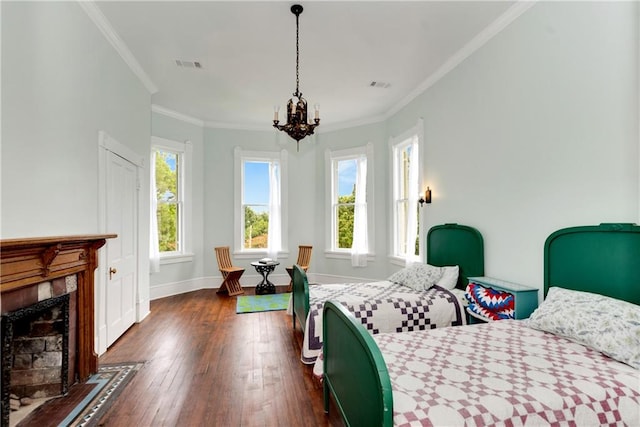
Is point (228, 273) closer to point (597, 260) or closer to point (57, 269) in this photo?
point (57, 269)

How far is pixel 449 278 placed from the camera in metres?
3.76

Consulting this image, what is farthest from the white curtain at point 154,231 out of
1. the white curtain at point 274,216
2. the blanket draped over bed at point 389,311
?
the blanket draped over bed at point 389,311

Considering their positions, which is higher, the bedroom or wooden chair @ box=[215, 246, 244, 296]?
the bedroom

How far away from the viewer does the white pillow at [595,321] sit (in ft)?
5.73

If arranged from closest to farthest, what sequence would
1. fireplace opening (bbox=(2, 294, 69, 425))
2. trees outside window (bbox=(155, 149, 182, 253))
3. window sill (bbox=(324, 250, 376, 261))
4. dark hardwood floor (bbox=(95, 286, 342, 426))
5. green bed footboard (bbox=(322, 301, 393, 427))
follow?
green bed footboard (bbox=(322, 301, 393, 427)) < dark hardwood floor (bbox=(95, 286, 342, 426)) < fireplace opening (bbox=(2, 294, 69, 425)) < trees outside window (bbox=(155, 149, 182, 253)) < window sill (bbox=(324, 250, 376, 261))

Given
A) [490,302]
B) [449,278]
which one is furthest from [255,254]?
[490,302]

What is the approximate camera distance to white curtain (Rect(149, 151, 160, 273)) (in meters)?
5.43

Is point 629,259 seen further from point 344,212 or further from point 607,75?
point 344,212

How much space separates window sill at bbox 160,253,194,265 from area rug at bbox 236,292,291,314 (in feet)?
4.17

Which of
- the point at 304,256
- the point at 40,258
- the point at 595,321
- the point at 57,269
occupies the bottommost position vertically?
the point at 304,256

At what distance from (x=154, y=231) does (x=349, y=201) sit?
11.6 ft

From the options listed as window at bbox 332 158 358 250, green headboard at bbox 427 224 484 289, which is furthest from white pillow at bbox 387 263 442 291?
window at bbox 332 158 358 250

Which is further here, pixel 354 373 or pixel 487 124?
pixel 487 124

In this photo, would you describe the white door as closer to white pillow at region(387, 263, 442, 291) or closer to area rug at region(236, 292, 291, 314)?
area rug at region(236, 292, 291, 314)
